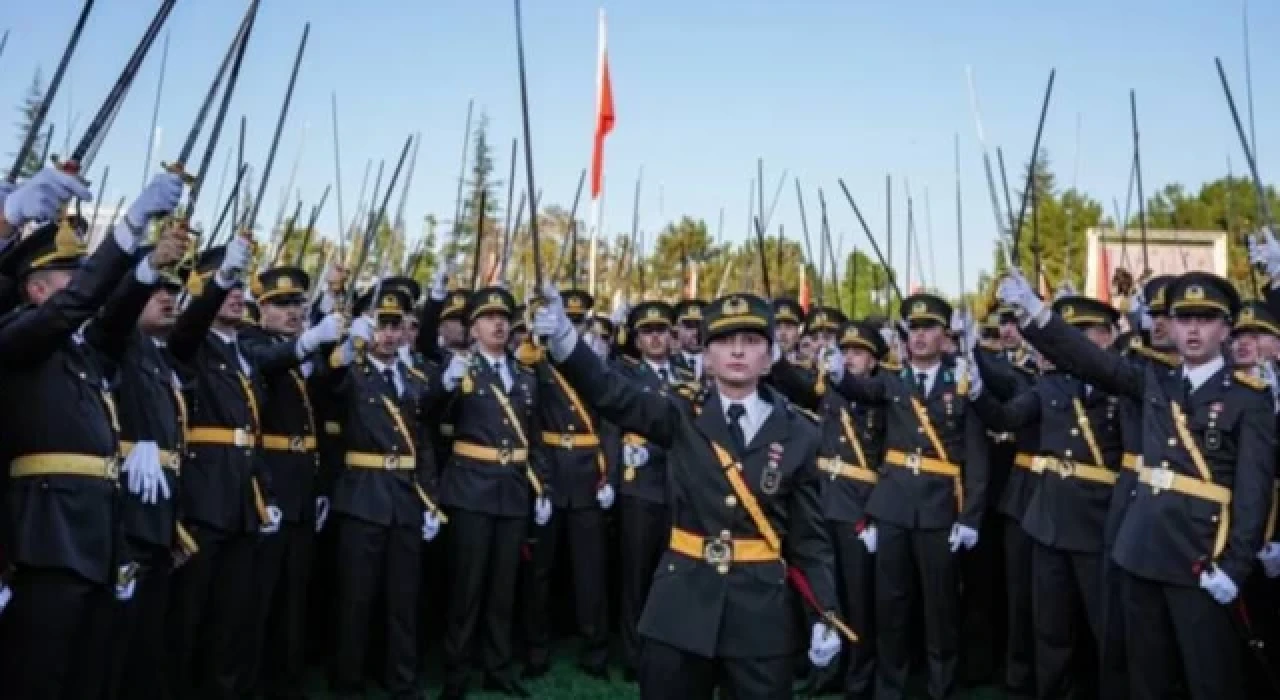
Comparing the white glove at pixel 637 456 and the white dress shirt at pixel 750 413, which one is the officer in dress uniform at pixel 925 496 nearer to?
the white glove at pixel 637 456

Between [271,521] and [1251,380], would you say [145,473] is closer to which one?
[271,521]


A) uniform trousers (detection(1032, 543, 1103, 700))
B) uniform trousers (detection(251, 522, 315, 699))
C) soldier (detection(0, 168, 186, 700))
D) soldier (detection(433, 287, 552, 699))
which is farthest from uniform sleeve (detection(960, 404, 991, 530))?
soldier (detection(0, 168, 186, 700))

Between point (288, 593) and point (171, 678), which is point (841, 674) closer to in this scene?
point (288, 593)

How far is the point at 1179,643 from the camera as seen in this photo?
5.50m

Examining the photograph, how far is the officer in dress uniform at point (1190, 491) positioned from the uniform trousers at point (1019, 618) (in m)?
1.53

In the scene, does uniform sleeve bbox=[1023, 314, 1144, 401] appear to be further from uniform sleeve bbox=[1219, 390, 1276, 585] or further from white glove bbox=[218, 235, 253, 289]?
white glove bbox=[218, 235, 253, 289]

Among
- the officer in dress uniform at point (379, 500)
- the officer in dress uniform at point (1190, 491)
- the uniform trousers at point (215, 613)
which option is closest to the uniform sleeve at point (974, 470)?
the officer in dress uniform at point (1190, 491)

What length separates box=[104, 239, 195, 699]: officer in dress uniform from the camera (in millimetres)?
5094

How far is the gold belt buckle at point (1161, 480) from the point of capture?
5.69m

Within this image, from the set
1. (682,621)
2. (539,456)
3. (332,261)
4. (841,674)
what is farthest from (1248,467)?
(332,261)

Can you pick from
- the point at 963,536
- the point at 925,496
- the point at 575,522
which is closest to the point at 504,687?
the point at 575,522

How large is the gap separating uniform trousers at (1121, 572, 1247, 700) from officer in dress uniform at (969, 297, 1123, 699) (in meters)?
1.07

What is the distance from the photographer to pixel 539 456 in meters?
8.20

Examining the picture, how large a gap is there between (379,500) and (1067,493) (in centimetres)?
428
